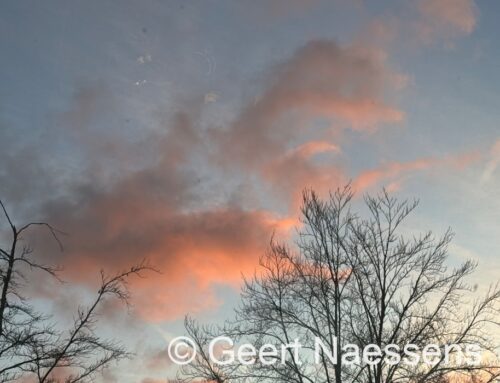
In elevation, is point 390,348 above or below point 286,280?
below

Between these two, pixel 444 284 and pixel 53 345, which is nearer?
pixel 53 345

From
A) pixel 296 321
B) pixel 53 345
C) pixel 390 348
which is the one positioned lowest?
pixel 53 345

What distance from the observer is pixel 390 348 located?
48.3 feet

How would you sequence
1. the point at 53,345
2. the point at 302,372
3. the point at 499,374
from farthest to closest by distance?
the point at 302,372
the point at 499,374
the point at 53,345

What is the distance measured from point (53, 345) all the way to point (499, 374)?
11.5m

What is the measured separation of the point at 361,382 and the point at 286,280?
3578 millimetres

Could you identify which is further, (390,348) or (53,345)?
(390,348)

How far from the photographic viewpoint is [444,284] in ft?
51.3

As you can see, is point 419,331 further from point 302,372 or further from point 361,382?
point 302,372

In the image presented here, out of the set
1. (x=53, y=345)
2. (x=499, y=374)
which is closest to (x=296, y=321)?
(x=499, y=374)

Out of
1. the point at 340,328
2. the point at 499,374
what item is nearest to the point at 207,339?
the point at 340,328

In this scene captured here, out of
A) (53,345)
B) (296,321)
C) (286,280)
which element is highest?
(286,280)

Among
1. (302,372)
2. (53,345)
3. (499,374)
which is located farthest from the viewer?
(302,372)

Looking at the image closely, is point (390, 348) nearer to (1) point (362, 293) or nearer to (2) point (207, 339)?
(1) point (362, 293)
